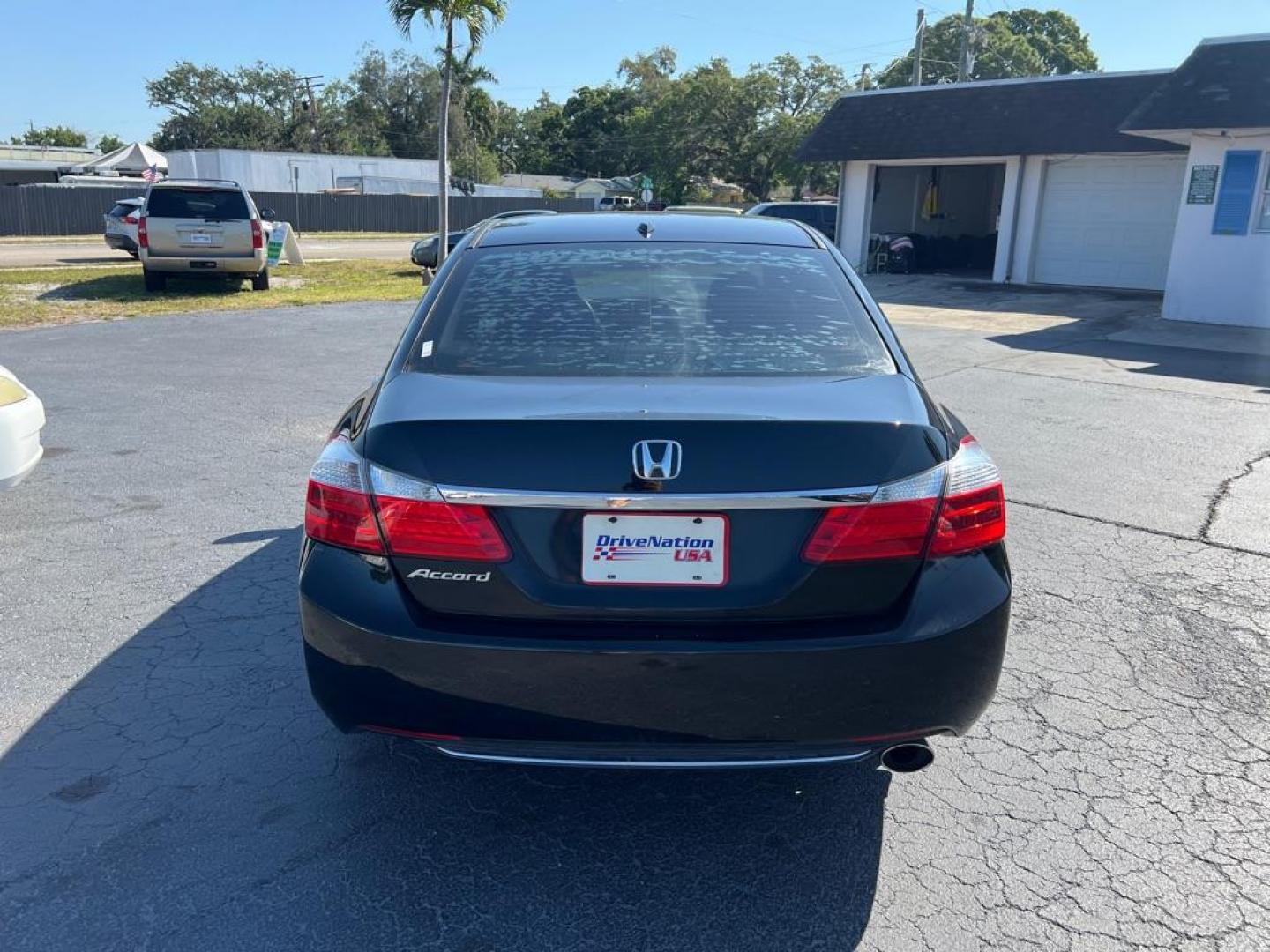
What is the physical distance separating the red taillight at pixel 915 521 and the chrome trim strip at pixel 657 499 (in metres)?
0.04

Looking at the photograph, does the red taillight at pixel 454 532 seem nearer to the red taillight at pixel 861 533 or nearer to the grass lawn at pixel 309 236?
the red taillight at pixel 861 533

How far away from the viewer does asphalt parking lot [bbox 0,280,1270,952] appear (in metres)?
2.42

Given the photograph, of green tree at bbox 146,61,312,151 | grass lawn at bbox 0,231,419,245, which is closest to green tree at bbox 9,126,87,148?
green tree at bbox 146,61,312,151

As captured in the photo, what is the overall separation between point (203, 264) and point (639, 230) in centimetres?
1468

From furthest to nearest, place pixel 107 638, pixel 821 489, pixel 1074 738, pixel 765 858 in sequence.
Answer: pixel 107 638, pixel 1074 738, pixel 765 858, pixel 821 489

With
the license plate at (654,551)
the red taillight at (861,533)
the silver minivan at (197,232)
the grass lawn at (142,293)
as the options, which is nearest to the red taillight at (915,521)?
the red taillight at (861,533)

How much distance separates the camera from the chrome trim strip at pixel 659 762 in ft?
7.75

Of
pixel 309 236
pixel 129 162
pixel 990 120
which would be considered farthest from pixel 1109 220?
pixel 129 162

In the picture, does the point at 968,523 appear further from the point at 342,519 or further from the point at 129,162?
the point at 129,162

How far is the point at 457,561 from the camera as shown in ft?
7.59

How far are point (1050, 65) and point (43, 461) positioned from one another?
8705cm

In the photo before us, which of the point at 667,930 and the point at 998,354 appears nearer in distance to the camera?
the point at 667,930

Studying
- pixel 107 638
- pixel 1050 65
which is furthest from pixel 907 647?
pixel 1050 65

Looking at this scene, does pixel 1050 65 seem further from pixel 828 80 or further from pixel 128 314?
pixel 128 314
